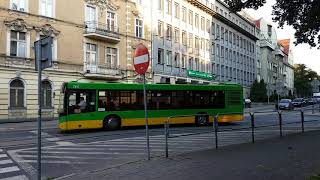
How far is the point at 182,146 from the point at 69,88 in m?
9.72

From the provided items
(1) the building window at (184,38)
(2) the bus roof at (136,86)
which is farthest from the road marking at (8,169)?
(1) the building window at (184,38)

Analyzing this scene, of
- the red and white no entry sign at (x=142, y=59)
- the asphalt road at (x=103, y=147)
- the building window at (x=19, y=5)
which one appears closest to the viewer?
the red and white no entry sign at (x=142, y=59)

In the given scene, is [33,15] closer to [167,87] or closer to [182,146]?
[167,87]

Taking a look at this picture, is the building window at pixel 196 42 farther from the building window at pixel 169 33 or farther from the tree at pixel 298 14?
the tree at pixel 298 14

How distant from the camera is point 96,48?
4172 centimetres

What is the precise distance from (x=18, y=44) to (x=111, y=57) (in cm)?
1117

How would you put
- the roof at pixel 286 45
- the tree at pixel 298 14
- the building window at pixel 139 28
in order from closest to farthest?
the tree at pixel 298 14 → the building window at pixel 139 28 → the roof at pixel 286 45

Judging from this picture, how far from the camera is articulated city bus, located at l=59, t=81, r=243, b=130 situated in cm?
2155

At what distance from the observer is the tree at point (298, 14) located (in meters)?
15.9

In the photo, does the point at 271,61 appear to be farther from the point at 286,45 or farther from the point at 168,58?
the point at 168,58

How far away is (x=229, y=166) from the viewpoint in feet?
31.1

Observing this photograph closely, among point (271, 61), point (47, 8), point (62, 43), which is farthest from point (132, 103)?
point (271, 61)

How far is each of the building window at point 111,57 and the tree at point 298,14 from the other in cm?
2526

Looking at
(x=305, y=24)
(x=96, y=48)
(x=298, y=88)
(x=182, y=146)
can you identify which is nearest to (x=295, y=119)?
(x=305, y=24)
